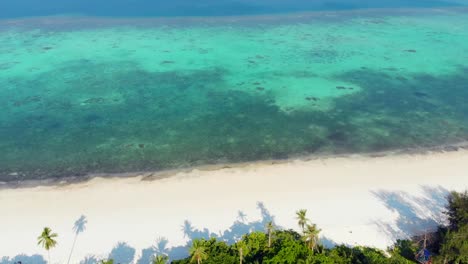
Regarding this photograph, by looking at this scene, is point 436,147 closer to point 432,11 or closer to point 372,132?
point 372,132

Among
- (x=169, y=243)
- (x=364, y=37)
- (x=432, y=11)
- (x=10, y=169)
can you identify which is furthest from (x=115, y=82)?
(x=432, y=11)

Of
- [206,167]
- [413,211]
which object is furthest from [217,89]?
[413,211]

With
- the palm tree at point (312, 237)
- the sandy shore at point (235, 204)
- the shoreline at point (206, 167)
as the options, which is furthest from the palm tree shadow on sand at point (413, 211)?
the palm tree at point (312, 237)

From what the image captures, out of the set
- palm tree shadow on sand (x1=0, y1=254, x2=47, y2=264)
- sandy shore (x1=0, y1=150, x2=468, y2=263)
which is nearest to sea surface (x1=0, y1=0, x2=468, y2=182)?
sandy shore (x1=0, y1=150, x2=468, y2=263)

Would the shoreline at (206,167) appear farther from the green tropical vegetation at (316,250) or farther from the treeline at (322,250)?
the treeline at (322,250)

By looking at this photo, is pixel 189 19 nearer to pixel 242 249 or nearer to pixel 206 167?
pixel 206 167

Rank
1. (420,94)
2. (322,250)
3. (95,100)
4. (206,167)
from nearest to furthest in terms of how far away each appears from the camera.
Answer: (322,250) → (206,167) → (95,100) → (420,94)

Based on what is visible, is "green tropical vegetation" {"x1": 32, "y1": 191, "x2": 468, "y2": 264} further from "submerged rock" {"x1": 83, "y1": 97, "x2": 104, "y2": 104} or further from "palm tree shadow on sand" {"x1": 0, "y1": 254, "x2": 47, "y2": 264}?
"submerged rock" {"x1": 83, "y1": 97, "x2": 104, "y2": 104}
